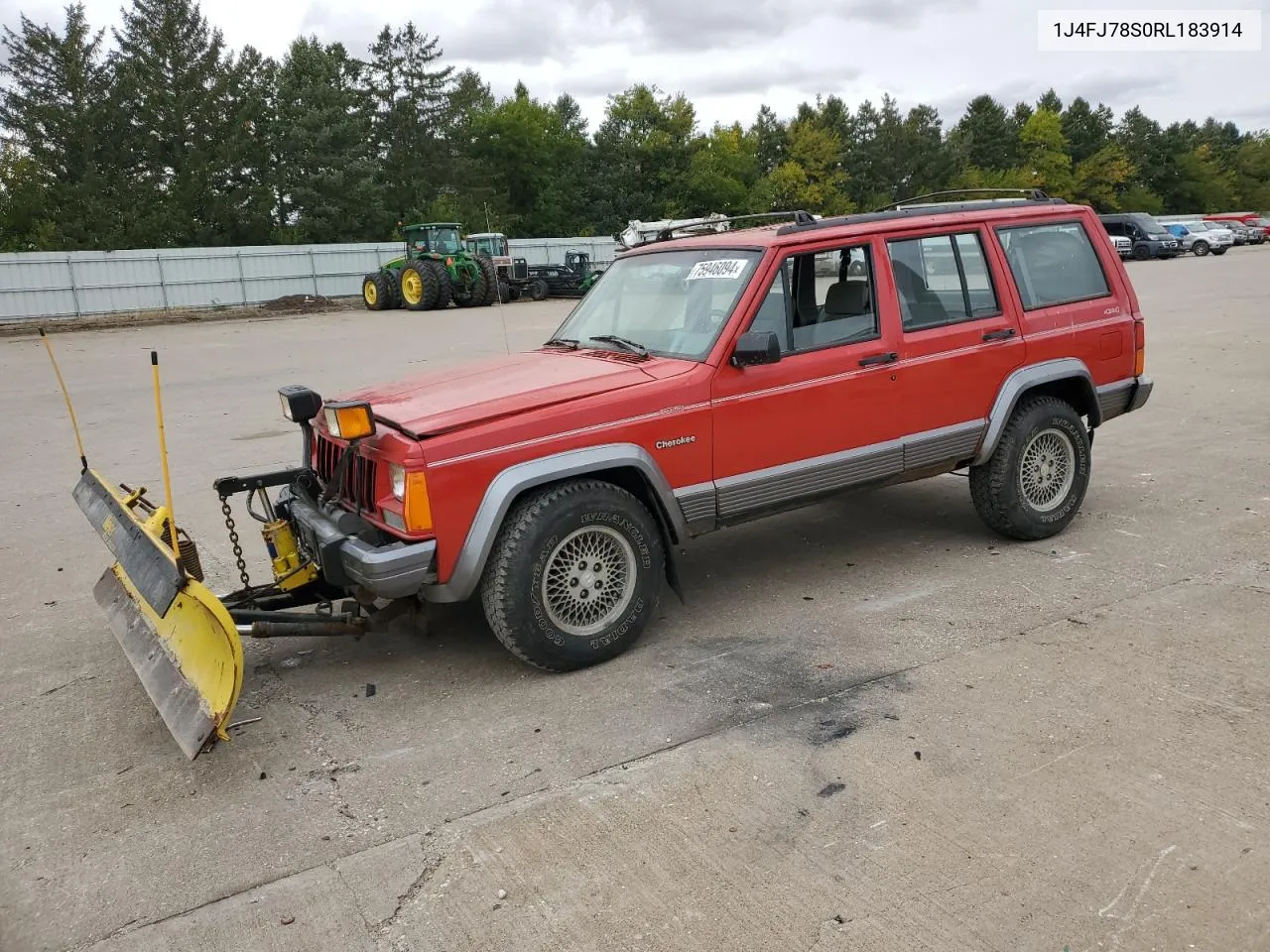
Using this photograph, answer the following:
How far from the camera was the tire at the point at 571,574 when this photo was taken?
421 centimetres

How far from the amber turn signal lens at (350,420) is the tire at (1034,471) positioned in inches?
141

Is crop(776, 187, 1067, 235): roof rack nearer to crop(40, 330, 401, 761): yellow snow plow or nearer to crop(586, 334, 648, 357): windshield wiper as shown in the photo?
crop(586, 334, 648, 357): windshield wiper

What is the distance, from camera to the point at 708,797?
3.40 m

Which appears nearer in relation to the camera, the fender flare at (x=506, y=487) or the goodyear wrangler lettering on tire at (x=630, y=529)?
the fender flare at (x=506, y=487)

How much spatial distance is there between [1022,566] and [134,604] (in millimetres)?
4614

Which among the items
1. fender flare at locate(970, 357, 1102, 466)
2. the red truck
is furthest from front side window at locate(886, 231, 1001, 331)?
fender flare at locate(970, 357, 1102, 466)

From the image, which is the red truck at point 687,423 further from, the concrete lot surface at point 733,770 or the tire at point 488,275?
the tire at point 488,275

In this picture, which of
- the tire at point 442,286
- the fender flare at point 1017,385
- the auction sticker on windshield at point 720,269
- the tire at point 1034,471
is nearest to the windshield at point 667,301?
the auction sticker on windshield at point 720,269

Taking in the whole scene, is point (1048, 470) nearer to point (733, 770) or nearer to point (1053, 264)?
point (1053, 264)

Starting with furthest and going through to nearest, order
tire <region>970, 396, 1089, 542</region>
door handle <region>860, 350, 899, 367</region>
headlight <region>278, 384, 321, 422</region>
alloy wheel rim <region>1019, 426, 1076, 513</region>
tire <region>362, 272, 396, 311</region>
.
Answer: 1. tire <region>362, 272, 396, 311</region>
2. alloy wheel rim <region>1019, 426, 1076, 513</region>
3. tire <region>970, 396, 1089, 542</region>
4. door handle <region>860, 350, 899, 367</region>
5. headlight <region>278, 384, 321, 422</region>

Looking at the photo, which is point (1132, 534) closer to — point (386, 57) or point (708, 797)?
point (708, 797)

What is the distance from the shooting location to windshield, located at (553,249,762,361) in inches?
193

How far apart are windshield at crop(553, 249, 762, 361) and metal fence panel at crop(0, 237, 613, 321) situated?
3125 cm

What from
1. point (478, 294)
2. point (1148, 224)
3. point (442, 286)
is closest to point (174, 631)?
point (442, 286)
